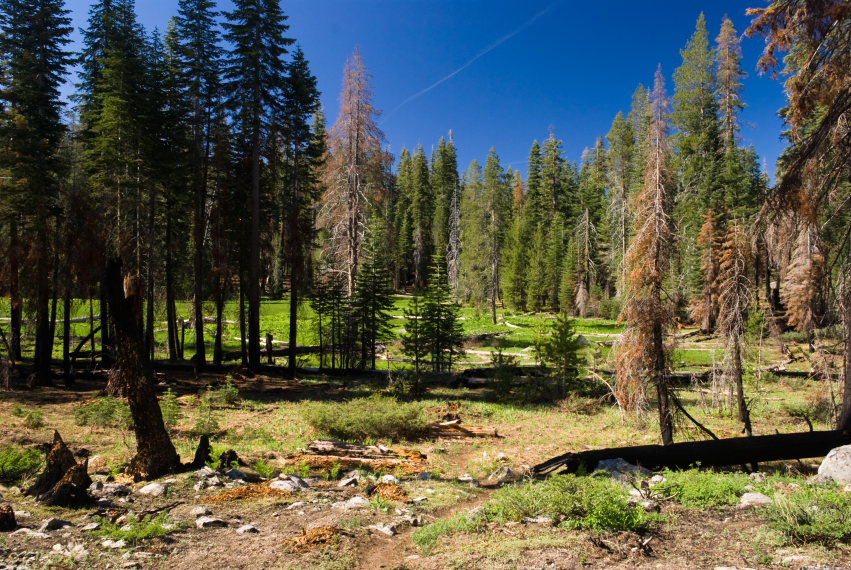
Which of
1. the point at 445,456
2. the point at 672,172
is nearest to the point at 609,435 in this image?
the point at 445,456

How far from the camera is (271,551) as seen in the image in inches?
210

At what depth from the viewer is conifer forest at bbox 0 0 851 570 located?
5566 millimetres

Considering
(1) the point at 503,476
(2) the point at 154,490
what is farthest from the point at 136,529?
(1) the point at 503,476

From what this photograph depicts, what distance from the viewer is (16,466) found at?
7.52m

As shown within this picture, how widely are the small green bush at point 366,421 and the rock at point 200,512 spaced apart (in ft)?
20.5

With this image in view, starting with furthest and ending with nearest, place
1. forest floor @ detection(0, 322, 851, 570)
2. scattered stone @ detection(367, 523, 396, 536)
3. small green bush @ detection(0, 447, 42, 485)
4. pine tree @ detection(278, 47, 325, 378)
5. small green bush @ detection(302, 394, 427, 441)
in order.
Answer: pine tree @ detection(278, 47, 325, 378) < small green bush @ detection(302, 394, 427, 441) < small green bush @ detection(0, 447, 42, 485) < scattered stone @ detection(367, 523, 396, 536) < forest floor @ detection(0, 322, 851, 570)

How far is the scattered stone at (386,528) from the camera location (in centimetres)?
623

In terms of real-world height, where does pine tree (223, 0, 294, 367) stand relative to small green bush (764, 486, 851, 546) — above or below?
above

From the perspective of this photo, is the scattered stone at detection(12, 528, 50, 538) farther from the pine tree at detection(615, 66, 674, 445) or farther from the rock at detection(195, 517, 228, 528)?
the pine tree at detection(615, 66, 674, 445)

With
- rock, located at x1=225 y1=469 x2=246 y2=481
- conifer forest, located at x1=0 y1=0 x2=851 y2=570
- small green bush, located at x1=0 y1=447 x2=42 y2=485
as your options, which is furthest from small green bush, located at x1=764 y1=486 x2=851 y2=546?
small green bush, located at x1=0 y1=447 x2=42 y2=485

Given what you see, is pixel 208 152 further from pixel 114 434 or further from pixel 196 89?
pixel 114 434

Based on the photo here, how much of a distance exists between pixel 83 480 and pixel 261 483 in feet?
8.67

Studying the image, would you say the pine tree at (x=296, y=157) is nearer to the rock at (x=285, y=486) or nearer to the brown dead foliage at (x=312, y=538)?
the rock at (x=285, y=486)

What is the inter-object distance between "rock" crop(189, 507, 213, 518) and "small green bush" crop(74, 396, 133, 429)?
24.1 ft
